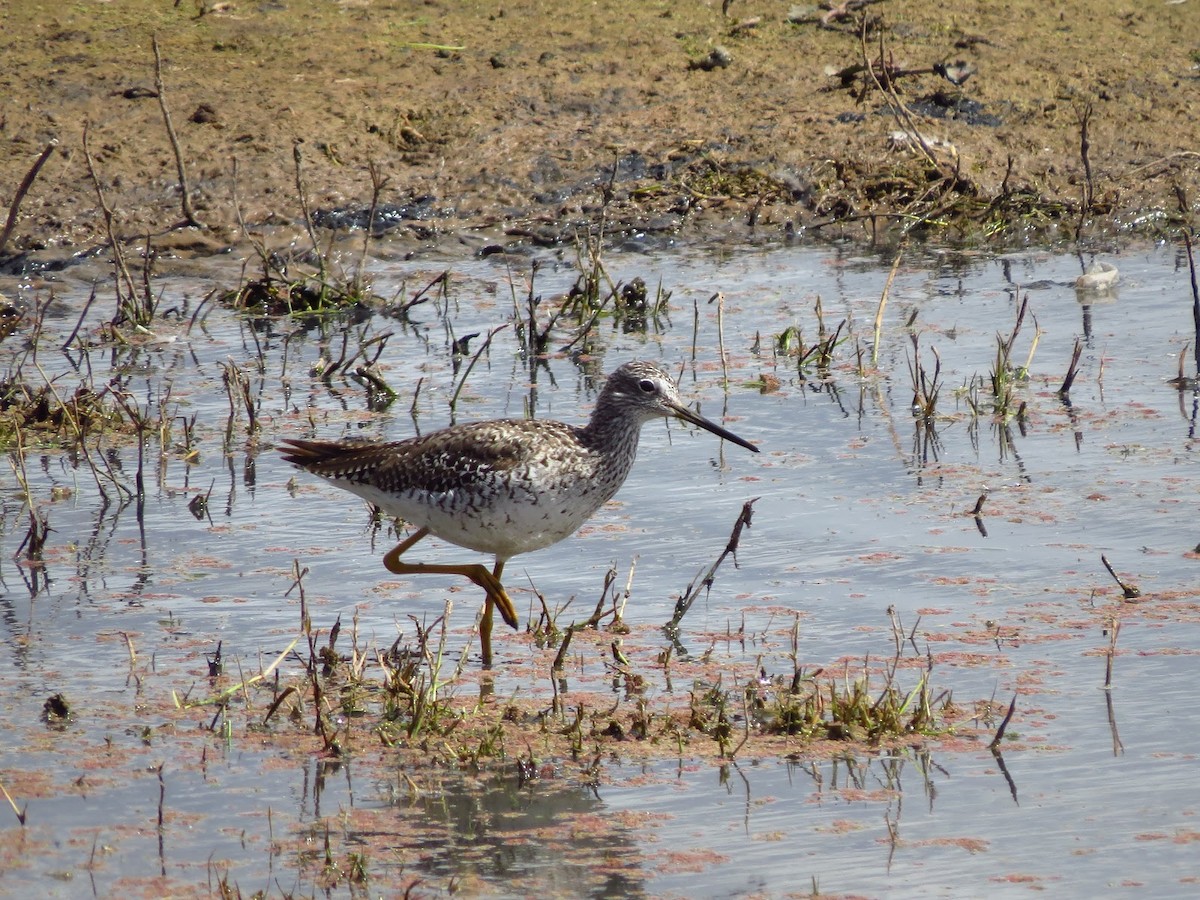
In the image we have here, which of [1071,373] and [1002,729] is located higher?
[1071,373]

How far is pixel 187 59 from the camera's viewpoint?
12305mm

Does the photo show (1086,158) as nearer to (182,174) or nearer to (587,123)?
(587,123)

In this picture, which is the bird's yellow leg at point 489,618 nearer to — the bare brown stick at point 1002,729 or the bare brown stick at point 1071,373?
the bare brown stick at point 1002,729

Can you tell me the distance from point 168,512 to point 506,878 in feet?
11.8

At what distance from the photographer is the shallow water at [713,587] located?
4539 mm

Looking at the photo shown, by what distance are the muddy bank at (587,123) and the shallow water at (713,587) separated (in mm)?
595

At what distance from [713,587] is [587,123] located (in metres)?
6.35

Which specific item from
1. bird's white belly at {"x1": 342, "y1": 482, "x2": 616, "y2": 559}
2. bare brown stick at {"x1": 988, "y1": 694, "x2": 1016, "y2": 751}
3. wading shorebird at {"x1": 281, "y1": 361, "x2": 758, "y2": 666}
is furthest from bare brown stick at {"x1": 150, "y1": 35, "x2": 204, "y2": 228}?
bare brown stick at {"x1": 988, "y1": 694, "x2": 1016, "y2": 751}

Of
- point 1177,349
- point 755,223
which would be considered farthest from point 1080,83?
point 1177,349

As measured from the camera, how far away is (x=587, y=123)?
40.0 feet

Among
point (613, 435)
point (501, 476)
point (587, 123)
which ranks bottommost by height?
point (501, 476)

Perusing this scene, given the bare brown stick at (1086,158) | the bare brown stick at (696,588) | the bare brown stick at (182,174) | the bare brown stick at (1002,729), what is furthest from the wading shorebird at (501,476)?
the bare brown stick at (1086,158)

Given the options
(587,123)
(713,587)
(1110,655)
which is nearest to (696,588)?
(713,587)

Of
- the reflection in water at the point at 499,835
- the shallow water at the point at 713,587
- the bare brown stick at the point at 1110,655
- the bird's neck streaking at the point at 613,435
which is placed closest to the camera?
the reflection in water at the point at 499,835
